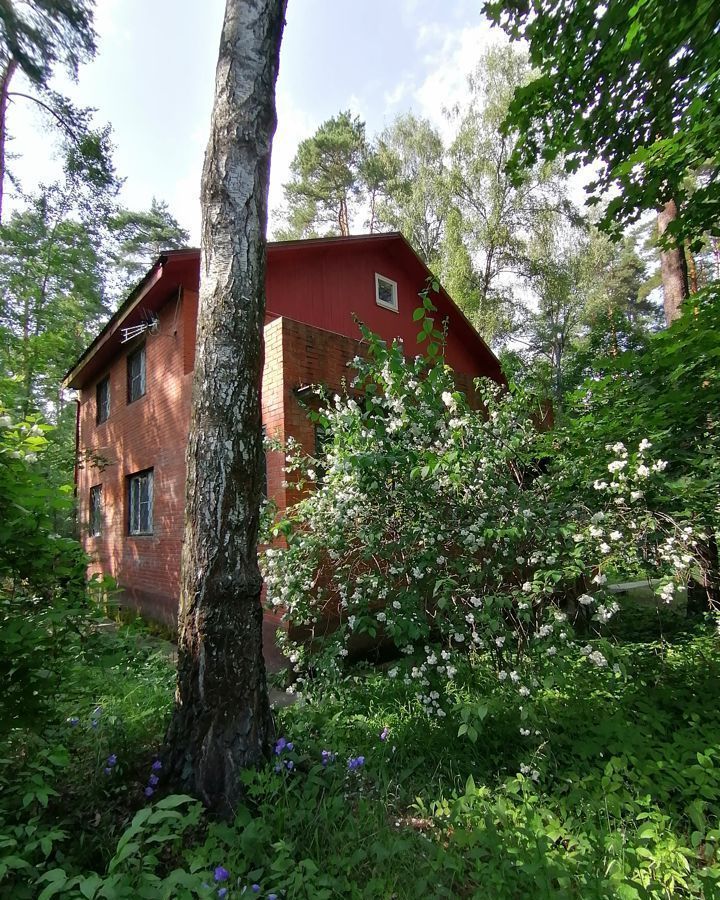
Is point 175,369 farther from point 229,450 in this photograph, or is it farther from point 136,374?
point 229,450

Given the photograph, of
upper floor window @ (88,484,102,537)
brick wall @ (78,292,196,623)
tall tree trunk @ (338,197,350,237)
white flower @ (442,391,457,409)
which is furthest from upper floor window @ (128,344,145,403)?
tall tree trunk @ (338,197,350,237)

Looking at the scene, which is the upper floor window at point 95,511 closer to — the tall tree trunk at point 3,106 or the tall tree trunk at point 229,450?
the tall tree trunk at point 3,106

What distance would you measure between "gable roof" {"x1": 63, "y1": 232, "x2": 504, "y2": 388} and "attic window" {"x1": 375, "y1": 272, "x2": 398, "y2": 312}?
0.84m

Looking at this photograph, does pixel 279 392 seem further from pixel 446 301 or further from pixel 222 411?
pixel 446 301

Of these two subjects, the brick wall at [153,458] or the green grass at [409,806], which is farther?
the brick wall at [153,458]

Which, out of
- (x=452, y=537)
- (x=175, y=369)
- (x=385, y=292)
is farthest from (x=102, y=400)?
(x=452, y=537)

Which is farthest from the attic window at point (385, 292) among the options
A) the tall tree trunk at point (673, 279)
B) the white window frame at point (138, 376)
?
the tall tree trunk at point (673, 279)

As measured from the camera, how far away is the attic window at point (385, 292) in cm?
1197

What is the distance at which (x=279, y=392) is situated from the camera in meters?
5.73

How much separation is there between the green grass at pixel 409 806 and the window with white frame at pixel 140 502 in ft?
19.3

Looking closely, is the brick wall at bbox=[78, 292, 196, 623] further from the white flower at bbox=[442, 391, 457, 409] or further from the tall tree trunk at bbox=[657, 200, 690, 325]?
the tall tree trunk at bbox=[657, 200, 690, 325]

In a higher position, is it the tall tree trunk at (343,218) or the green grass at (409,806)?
the tall tree trunk at (343,218)

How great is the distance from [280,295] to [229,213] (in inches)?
269

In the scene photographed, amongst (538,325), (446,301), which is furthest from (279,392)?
(538,325)
